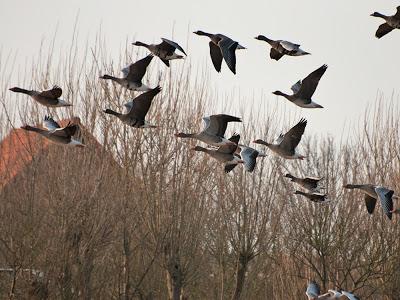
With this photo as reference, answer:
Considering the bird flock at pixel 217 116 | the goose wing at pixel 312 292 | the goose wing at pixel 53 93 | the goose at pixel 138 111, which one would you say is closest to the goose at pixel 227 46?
the bird flock at pixel 217 116

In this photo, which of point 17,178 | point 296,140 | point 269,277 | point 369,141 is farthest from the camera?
point 269,277

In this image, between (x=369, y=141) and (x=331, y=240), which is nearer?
(x=331, y=240)

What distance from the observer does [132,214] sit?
2434 cm

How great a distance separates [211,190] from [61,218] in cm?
682

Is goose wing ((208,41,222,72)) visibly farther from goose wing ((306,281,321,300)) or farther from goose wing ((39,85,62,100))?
goose wing ((306,281,321,300))

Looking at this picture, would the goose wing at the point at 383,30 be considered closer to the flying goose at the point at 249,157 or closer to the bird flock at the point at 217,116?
the bird flock at the point at 217,116

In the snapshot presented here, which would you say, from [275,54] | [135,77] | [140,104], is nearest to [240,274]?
[275,54]

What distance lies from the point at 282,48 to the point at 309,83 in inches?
34.0

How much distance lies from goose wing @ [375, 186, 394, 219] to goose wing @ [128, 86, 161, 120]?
4691mm

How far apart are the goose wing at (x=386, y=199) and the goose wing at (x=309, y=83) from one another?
90.7 inches

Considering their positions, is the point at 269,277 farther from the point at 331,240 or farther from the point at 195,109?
the point at 195,109

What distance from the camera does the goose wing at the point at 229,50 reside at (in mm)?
14367

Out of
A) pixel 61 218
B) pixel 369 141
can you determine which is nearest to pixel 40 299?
pixel 61 218

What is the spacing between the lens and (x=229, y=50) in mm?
14703
